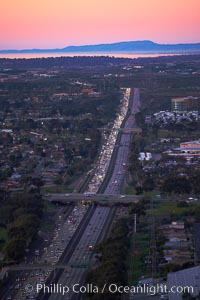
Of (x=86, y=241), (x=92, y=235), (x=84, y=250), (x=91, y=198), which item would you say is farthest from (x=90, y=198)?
(x=84, y=250)

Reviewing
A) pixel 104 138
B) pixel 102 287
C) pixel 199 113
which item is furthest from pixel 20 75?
pixel 102 287

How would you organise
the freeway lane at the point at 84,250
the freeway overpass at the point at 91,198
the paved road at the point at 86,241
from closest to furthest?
1. the freeway lane at the point at 84,250
2. the paved road at the point at 86,241
3. the freeway overpass at the point at 91,198

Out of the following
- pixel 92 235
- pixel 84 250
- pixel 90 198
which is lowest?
pixel 90 198

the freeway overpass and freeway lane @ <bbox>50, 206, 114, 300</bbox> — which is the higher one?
freeway lane @ <bbox>50, 206, 114, 300</bbox>

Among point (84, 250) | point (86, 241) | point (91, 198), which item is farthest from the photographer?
point (91, 198)

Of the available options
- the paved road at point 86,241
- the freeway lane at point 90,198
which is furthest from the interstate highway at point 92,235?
the freeway lane at point 90,198

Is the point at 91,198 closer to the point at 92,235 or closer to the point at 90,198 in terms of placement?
the point at 90,198

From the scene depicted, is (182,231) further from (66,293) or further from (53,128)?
(53,128)

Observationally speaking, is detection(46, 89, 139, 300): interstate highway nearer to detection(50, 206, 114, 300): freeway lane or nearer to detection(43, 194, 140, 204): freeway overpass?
detection(50, 206, 114, 300): freeway lane

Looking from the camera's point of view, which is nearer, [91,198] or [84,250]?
[84,250]

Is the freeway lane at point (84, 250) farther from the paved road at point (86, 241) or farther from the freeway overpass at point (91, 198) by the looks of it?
the freeway overpass at point (91, 198)

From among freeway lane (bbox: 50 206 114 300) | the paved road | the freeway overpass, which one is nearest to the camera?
freeway lane (bbox: 50 206 114 300)

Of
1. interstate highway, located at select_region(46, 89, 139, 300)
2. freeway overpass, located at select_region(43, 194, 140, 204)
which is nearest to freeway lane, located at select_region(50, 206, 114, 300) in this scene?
interstate highway, located at select_region(46, 89, 139, 300)
